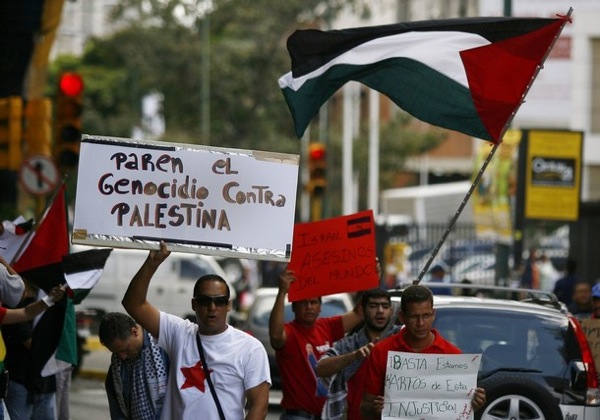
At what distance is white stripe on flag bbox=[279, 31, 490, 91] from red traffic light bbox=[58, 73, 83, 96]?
380 inches

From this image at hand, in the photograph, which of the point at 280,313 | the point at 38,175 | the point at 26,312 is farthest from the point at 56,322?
the point at 38,175

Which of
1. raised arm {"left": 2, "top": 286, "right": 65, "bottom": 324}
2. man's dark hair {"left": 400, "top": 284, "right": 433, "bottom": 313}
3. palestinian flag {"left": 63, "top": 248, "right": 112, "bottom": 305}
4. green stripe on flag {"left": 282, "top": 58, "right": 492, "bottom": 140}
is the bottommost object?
raised arm {"left": 2, "top": 286, "right": 65, "bottom": 324}

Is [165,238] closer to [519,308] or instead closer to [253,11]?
[519,308]

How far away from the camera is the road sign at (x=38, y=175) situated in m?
20.2

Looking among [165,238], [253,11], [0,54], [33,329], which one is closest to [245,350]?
[165,238]

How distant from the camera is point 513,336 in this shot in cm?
1030

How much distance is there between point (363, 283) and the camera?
9.80 meters

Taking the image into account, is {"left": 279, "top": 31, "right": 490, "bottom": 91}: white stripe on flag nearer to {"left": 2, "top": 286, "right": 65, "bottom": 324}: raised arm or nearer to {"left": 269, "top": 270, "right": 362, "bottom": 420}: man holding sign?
{"left": 269, "top": 270, "right": 362, "bottom": 420}: man holding sign

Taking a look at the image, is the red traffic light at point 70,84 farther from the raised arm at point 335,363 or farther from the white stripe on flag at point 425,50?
the raised arm at point 335,363

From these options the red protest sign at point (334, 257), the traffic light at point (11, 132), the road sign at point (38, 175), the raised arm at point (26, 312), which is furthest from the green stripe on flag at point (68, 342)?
the traffic light at point (11, 132)

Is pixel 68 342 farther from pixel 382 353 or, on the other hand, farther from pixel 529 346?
pixel 382 353

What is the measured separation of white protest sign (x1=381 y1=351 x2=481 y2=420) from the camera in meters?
7.60

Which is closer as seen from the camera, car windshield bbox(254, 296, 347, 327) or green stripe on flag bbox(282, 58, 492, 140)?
green stripe on flag bbox(282, 58, 492, 140)

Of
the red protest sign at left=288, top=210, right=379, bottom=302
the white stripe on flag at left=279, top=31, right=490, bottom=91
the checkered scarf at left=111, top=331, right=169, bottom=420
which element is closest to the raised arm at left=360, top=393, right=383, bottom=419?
the checkered scarf at left=111, top=331, right=169, bottom=420
